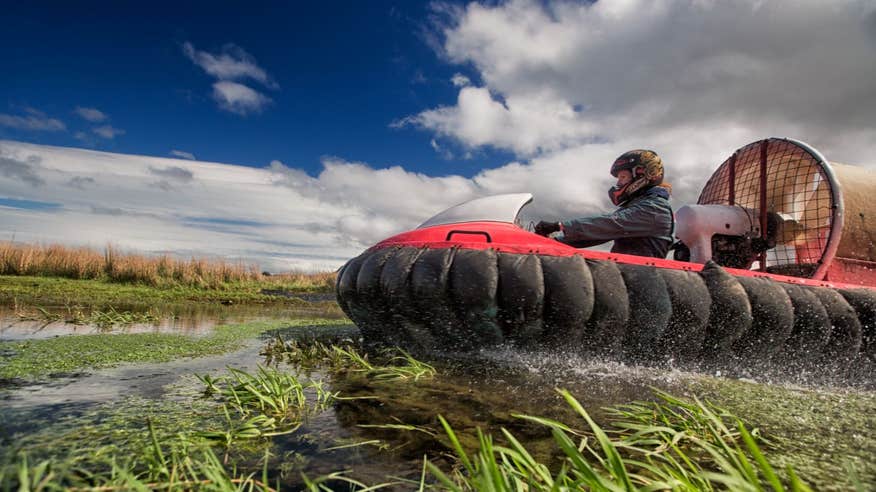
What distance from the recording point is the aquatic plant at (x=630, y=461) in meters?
0.85

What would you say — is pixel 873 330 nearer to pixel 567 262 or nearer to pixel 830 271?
pixel 830 271

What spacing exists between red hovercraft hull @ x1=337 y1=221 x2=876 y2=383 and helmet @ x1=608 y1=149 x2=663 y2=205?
1.17m

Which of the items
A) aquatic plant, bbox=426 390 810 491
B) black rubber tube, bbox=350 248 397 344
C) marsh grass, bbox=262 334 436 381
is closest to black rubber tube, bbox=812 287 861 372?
aquatic plant, bbox=426 390 810 491

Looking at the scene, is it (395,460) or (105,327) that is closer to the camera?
(395,460)

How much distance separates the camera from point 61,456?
1267 millimetres

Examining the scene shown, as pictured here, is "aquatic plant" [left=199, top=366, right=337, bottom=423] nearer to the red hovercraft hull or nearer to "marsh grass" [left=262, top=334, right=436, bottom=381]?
"marsh grass" [left=262, top=334, right=436, bottom=381]

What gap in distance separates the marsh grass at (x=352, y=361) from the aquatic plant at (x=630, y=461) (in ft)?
3.51

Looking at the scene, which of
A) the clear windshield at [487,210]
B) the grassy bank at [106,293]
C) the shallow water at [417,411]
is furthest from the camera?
the grassy bank at [106,293]

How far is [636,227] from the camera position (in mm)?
4195

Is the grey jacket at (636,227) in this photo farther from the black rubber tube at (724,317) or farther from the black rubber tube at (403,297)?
the black rubber tube at (403,297)

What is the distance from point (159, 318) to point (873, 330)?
774 cm

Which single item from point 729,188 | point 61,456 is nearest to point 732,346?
point 729,188

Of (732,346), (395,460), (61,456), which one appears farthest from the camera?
→ (732,346)

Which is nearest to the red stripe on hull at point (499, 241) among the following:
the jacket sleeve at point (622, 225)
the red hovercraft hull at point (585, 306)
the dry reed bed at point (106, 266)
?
the red hovercraft hull at point (585, 306)
